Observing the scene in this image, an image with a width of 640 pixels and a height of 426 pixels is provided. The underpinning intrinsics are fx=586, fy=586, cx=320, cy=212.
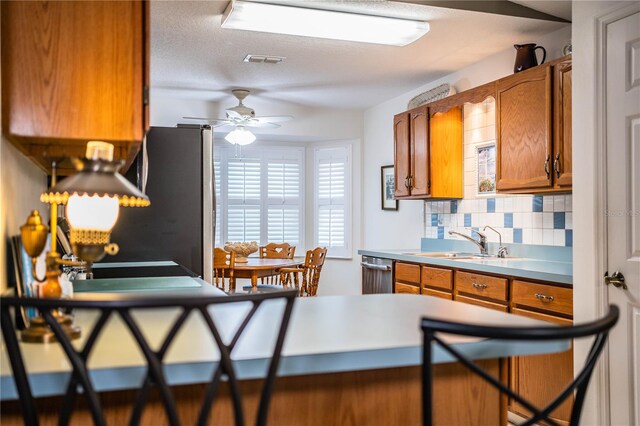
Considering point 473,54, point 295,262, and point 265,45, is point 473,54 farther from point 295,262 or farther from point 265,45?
point 295,262

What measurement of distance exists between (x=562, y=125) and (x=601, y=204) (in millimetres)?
783

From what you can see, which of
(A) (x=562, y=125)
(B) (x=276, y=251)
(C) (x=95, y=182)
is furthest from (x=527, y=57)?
(B) (x=276, y=251)

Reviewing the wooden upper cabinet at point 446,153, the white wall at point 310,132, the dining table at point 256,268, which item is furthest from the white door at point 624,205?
the white wall at point 310,132

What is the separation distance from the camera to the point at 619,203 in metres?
2.49

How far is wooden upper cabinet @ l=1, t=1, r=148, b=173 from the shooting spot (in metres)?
1.38

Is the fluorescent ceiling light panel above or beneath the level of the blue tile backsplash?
above

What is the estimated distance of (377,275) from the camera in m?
4.77

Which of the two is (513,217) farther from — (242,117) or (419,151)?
(242,117)

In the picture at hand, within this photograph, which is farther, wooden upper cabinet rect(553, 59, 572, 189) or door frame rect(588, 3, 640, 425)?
wooden upper cabinet rect(553, 59, 572, 189)

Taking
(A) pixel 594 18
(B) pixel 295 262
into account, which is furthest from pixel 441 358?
(B) pixel 295 262

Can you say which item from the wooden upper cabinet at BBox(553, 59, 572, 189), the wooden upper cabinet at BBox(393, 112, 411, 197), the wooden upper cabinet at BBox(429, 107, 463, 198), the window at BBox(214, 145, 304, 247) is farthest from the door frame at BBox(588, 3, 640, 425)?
the window at BBox(214, 145, 304, 247)

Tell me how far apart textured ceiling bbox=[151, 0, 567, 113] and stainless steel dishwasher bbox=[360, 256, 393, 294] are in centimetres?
157

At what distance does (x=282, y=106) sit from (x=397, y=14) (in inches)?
114

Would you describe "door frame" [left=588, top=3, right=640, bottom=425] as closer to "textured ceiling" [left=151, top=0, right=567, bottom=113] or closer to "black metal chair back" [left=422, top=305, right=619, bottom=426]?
"textured ceiling" [left=151, top=0, right=567, bottom=113]
